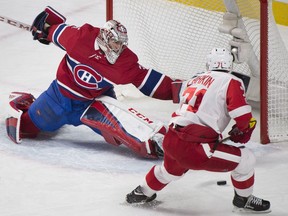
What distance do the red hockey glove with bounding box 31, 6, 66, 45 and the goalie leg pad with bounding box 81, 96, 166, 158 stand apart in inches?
18.0

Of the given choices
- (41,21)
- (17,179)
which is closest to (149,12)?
(41,21)

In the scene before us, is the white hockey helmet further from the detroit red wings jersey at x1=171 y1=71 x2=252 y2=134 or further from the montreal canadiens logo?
the montreal canadiens logo

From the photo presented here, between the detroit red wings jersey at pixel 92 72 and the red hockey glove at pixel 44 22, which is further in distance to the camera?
the red hockey glove at pixel 44 22

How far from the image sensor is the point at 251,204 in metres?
3.41

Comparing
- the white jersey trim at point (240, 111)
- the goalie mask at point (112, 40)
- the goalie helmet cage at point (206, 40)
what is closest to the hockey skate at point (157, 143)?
the goalie mask at point (112, 40)

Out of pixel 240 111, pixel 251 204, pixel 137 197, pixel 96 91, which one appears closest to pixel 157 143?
pixel 96 91

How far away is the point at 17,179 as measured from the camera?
375 centimetres

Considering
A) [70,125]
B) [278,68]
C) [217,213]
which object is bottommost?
[70,125]

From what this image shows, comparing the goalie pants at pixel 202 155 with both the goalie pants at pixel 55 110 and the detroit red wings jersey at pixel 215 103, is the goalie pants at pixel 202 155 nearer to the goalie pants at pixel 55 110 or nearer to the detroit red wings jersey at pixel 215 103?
the detroit red wings jersey at pixel 215 103

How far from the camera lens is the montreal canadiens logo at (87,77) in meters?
4.09

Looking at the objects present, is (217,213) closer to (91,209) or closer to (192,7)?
(91,209)

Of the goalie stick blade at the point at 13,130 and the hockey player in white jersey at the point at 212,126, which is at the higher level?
the hockey player in white jersey at the point at 212,126

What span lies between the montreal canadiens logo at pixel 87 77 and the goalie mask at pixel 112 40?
104 mm

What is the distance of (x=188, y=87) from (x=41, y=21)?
122 cm
